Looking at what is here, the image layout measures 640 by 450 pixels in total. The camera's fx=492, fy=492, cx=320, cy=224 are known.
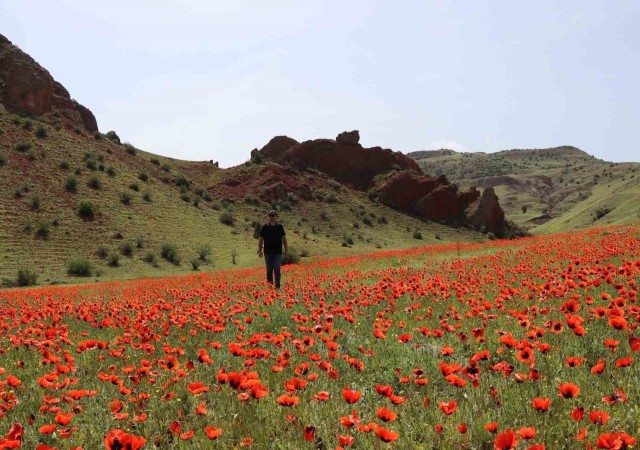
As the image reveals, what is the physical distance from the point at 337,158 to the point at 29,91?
52.3 m

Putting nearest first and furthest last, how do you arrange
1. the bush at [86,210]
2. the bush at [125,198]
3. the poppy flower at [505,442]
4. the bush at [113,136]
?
the poppy flower at [505,442], the bush at [86,210], the bush at [125,198], the bush at [113,136]

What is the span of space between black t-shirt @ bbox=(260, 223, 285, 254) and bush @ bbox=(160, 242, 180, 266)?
3045 centimetres

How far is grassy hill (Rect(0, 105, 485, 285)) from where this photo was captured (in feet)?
132

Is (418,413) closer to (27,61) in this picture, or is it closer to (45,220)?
(45,220)

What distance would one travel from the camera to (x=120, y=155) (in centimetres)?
6519

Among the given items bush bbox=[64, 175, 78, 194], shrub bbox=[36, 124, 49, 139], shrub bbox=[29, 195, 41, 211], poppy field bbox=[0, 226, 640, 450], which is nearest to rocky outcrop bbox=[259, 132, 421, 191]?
shrub bbox=[36, 124, 49, 139]

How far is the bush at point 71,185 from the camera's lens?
1935 inches

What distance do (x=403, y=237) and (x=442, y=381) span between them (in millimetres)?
69388

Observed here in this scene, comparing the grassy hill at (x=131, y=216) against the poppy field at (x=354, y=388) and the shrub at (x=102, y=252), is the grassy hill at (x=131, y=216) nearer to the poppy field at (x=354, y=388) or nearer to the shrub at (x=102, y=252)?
the shrub at (x=102, y=252)

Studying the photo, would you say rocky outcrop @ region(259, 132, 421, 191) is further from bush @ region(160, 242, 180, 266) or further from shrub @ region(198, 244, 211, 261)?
bush @ region(160, 242, 180, 266)

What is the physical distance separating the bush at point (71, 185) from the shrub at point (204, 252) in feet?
47.6

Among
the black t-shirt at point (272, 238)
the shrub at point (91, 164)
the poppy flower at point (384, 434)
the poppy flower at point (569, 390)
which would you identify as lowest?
the poppy flower at point (384, 434)

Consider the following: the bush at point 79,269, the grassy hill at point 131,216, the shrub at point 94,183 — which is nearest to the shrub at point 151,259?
the grassy hill at point 131,216

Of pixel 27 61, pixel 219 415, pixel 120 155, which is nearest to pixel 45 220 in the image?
pixel 120 155
